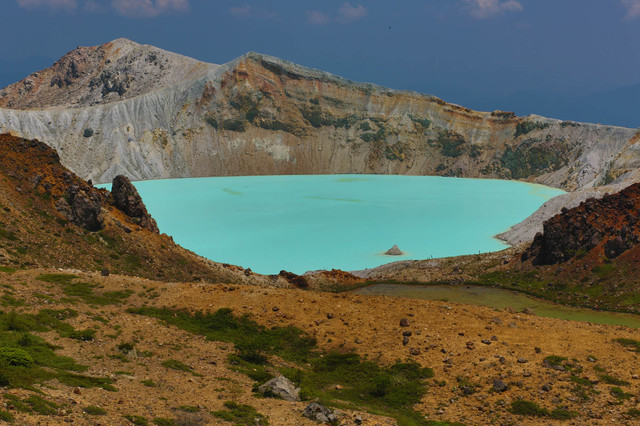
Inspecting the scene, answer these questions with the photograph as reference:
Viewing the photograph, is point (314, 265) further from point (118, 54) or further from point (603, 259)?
point (118, 54)

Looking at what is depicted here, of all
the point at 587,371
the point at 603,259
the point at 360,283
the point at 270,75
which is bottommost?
the point at 587,371

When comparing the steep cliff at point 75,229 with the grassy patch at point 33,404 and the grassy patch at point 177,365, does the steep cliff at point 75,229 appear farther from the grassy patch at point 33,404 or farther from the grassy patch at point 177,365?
the grassy patch at point 33,404

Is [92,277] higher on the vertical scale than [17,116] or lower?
lower

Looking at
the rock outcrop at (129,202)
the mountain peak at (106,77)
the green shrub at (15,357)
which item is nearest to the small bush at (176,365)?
the green shrub at (15,357)

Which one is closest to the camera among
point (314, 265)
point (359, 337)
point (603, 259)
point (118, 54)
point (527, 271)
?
point (359, 337)

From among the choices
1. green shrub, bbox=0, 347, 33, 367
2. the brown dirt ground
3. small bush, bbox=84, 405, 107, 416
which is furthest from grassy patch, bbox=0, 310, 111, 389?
small bush, bbox=84, 405, 107, 416

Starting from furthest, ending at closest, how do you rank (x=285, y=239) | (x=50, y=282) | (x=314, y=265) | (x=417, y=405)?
(x=285, y=239), (x=314, y=265), (x=50, y=282), (x=417, y=405)

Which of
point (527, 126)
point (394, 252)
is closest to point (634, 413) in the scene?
point (394, 252)

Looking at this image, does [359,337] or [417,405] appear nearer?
[417,405]

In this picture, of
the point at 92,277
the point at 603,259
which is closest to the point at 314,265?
the point at 603,259
